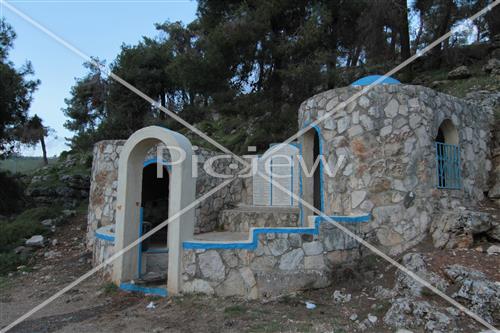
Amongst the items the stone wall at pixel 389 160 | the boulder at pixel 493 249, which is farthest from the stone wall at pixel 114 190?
the boulder at pixel 493 249

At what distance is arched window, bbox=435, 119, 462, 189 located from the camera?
7656 mm

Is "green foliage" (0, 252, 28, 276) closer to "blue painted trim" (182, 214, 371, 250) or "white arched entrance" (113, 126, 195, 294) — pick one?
"white arched entrance" (113, 126, 195, 294)

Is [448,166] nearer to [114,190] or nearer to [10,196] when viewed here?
[114,190]

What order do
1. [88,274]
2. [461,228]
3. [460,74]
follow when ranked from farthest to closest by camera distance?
[460,74]
[88,274]
[461,228]

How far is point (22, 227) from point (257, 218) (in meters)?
8.07

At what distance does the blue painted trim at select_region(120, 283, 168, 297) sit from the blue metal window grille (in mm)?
5759

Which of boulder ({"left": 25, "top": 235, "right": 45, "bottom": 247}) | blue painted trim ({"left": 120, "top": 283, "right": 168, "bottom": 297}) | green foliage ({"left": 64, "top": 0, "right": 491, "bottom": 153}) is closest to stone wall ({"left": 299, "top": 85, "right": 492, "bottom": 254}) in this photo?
blue painted trim ({"left": 120, "top": 283, "right": 168, "bottom": 297})

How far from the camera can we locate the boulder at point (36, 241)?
1124cm

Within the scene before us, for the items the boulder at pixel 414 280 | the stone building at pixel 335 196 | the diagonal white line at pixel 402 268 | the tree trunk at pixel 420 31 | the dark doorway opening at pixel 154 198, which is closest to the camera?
the diagonal white line at pixel 402 268

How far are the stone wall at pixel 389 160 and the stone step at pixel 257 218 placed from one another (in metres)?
1.66

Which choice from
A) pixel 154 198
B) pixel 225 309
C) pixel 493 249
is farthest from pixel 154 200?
pixel 493 249

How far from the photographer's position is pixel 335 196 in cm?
767

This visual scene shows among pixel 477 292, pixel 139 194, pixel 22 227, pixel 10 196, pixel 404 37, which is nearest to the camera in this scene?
pixel 477 292

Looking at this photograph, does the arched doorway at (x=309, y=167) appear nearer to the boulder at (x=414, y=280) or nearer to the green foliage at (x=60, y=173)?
the boulder at (x=414, y=280)
